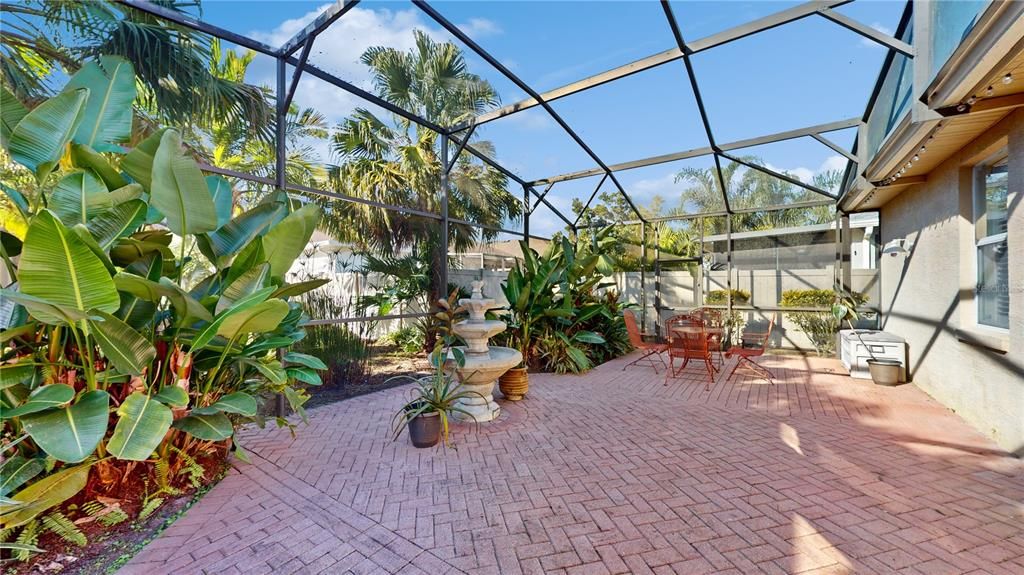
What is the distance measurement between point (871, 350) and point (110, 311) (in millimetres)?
8715

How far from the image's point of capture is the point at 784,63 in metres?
5.55

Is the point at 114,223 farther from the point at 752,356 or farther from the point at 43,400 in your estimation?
the point at 752,356

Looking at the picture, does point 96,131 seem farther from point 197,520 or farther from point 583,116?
point 583,116

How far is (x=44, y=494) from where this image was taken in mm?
2125

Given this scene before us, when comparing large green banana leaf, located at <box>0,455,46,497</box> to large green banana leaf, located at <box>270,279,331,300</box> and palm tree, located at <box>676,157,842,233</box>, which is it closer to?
large green banana leaf, located at <box>270,279,331,300</box>

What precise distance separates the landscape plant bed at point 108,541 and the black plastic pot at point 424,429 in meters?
1.58

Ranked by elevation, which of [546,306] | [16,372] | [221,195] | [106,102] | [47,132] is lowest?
[16,372]

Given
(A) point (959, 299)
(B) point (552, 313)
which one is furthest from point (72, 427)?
(A) point (959, 299)

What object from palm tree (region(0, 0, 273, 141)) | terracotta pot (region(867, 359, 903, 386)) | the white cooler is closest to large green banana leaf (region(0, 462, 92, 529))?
palm tree (region(0, 0, 273, 141))

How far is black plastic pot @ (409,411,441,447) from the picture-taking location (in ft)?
12.0

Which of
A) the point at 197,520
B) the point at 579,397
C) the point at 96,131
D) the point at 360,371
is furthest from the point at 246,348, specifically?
the point at 579,397

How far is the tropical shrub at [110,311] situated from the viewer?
6.76 feet

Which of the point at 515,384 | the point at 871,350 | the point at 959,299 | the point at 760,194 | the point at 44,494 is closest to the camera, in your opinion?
the point at 44,494

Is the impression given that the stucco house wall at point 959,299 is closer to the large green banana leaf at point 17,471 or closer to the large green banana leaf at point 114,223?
the large green banana leaf at point 114,223
